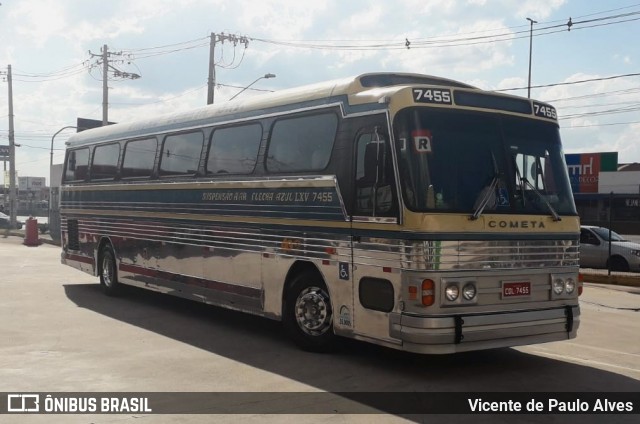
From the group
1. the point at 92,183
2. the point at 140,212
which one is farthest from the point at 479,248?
the point at 92,183

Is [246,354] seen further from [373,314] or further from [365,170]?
[365,170]

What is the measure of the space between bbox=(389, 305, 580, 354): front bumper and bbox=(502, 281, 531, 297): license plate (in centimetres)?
20

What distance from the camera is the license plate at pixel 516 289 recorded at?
768 cm

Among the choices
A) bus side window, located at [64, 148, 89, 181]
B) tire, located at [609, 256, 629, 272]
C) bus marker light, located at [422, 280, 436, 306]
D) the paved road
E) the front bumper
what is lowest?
the paved road

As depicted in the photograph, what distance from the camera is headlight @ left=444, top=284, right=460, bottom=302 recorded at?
729cm

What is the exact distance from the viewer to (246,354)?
29.1 ft

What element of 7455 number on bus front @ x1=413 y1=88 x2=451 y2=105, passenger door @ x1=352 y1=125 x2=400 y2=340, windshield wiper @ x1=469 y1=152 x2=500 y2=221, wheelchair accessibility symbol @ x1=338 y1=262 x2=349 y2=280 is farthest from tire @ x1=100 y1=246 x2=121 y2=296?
windshield wiper @ x1=469 y1=152 x2=500 y2=221

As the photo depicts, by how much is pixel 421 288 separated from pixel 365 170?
1475 millimetres

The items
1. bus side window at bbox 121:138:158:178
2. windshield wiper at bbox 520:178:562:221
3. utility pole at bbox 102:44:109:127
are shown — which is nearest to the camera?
windshield wiper at bbox 520:178:562:221

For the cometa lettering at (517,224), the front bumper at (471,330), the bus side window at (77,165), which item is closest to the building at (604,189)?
the bus side window at (77,165)

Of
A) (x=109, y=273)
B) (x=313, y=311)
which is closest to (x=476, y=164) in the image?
(x=313, y=311)

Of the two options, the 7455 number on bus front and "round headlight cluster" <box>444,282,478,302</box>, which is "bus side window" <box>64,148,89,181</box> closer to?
the 7455 number on bus front

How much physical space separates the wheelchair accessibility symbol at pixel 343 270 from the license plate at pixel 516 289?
1.74 m

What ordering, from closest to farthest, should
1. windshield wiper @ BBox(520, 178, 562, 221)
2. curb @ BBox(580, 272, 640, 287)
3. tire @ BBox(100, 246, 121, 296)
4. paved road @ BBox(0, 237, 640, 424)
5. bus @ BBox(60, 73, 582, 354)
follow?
paved road @ BBox(0, 237, 640, 424) → bus @ BBox(60, 73, 582, 354) → windshield wiper @ BBox(520, 178, 562, 221) → tire @ BBox(100, 246, 121, 296) → curb @ BBox(580, 272, 640, 287)
